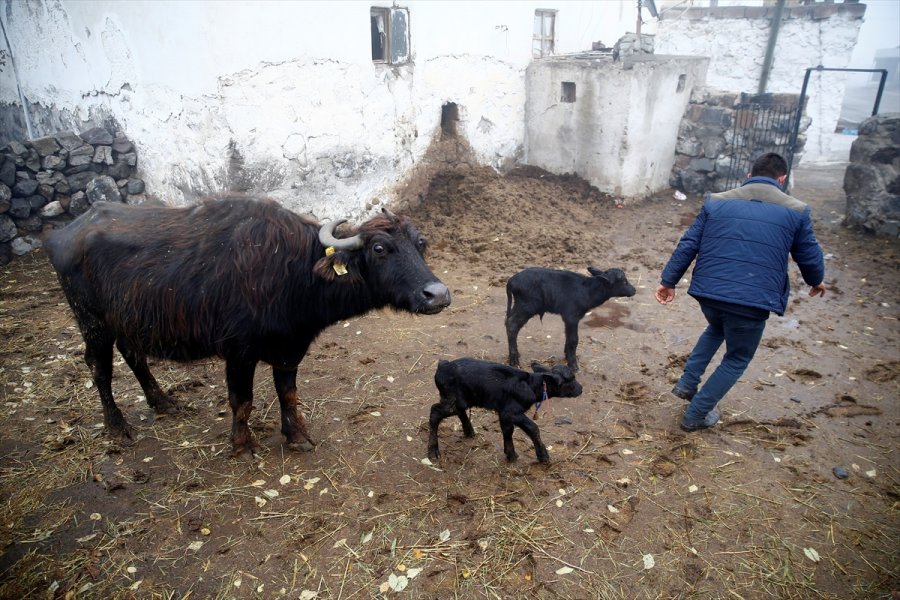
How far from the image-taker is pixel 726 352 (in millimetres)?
4195

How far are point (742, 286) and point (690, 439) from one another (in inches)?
48.6

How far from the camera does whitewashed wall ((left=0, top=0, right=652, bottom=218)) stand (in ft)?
22.7

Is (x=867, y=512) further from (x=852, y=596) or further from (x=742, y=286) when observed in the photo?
(x=742, y=286)

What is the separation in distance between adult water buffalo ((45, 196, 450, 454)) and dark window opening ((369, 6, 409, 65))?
5327mm

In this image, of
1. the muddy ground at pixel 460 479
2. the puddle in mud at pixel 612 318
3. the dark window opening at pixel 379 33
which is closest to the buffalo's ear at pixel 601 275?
the muddy ground at pixel 460 479

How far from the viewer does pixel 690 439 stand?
4.20m

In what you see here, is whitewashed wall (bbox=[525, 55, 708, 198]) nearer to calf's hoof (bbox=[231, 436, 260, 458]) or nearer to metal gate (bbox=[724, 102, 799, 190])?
metal gate (bbox=[724, 102, 799, 190])

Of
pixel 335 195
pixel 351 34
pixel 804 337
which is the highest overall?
pixel 351 34

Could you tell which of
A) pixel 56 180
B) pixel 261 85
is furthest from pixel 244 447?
pixel 56 180

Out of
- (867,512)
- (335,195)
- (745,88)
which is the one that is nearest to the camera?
(867,512)

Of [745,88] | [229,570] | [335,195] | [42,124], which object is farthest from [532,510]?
[745,88]

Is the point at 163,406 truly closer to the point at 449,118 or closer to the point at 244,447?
the point at 244,447

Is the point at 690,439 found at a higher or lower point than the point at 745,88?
lower

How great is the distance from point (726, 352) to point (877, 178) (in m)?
6.59
